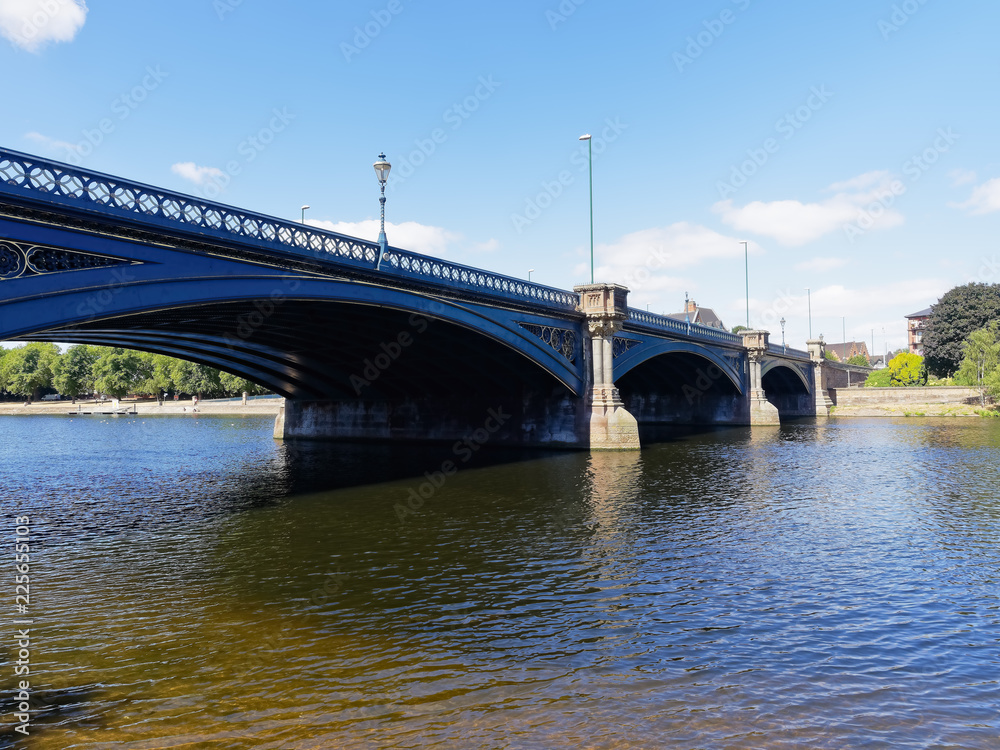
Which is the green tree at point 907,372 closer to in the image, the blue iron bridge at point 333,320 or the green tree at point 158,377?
the blue iron bridge at point 333,320

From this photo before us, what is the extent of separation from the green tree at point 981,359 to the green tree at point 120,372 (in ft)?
423

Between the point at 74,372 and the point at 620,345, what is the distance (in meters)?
117

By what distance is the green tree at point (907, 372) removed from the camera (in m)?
96.6

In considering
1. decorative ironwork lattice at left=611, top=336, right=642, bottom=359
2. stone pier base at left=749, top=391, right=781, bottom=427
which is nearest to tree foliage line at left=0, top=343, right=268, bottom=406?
stone pier base at left=749, top=391, right=781, bottom=427

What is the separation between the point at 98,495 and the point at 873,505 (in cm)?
2640

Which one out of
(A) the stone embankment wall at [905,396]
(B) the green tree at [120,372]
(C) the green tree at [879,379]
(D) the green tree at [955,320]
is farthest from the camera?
(C) the green tree at [879,379]

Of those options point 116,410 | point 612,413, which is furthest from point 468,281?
point 116,410

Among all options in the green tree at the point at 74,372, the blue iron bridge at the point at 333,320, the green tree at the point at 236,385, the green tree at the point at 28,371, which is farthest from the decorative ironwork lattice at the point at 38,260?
the green tree at the point at 28,371

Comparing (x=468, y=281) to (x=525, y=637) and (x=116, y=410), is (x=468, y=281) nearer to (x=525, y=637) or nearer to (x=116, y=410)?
(x=525, y=637)

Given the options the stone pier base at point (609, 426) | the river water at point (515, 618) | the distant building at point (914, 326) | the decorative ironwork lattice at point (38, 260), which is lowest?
the river water at point (515, 618)

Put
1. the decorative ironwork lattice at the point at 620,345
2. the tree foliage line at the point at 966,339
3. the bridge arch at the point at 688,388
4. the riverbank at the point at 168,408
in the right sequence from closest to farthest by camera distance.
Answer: the decorative ironwork lattice at the point at 620,345 < the bridge arch at the point at 688,388 < the tree foliage line at the point at 966,339 < the riverbank at the point at 168,408

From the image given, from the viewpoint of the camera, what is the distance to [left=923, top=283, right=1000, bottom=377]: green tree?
82562 millimetres

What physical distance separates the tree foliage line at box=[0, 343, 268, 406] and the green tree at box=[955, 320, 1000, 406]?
10431cm

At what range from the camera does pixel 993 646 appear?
29.3ft
